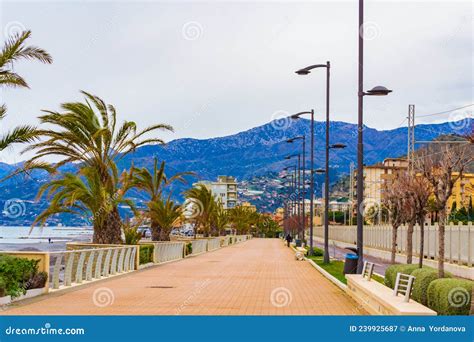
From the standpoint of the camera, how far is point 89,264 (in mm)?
23328

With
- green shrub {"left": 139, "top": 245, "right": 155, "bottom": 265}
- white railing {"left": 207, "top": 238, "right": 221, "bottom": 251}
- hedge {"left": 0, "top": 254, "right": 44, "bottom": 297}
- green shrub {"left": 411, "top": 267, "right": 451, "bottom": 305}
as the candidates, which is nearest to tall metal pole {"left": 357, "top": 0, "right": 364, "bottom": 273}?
green shrub {"left": 411, "top": 267, "right": 451, "bottom": 305}

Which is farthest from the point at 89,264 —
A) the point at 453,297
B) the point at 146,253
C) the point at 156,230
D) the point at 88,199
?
the point at 156,230

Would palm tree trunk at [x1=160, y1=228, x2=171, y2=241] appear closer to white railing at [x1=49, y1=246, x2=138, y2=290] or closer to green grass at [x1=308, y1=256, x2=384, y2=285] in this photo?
green grass at [x1=308, y1=256, x2=384, y2=285]

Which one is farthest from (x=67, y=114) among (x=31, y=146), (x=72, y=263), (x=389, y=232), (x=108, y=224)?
(x=389, y=232)

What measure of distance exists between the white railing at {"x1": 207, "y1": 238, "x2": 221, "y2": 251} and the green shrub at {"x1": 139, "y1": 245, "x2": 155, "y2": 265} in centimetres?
2837

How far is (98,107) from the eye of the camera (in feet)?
101

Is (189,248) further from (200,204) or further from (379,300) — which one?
(379,300)

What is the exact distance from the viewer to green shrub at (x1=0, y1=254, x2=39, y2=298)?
16750 mm

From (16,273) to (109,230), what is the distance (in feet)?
42.7

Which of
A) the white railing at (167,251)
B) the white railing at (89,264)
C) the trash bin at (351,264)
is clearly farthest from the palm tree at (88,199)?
the trash bin at (351,264)

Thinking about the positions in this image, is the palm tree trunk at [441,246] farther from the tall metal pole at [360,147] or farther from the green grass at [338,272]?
the green grass at [338,272]

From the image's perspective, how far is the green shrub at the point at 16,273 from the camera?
1675 cm
